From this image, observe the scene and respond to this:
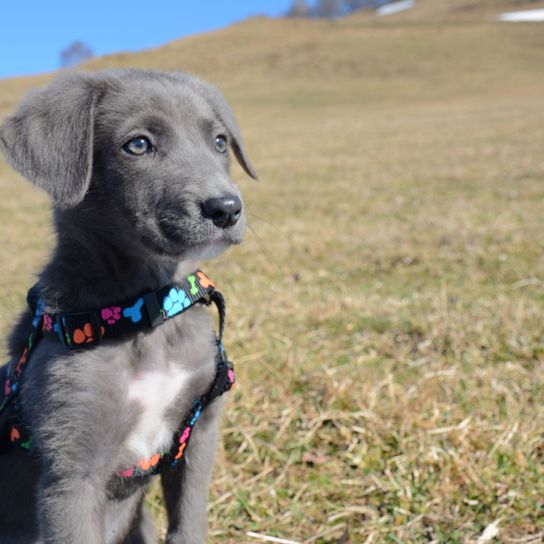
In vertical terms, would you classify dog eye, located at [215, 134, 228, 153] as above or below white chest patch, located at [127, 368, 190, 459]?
above

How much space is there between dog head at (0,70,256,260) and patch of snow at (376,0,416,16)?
81.3 m

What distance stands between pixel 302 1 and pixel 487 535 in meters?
109

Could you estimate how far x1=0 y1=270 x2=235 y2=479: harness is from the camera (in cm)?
203

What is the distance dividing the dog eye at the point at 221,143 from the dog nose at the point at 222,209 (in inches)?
20.1

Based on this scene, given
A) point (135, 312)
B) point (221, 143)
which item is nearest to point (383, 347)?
point (221, 143)

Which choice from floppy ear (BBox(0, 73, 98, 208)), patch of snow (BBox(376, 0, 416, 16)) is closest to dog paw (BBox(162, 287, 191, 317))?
floppy ear (BBox(0, 73, 98, 208))

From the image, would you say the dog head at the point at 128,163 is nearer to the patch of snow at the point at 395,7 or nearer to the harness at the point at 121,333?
the harness at the point at 121,333

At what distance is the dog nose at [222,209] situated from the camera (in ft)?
6.87

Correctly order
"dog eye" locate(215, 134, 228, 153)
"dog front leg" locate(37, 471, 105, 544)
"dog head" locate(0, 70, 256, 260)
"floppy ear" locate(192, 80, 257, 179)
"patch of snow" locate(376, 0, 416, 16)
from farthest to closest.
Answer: "patch of snow" locate(376, 0, 416, 16) → "floppy ear" locate(192, 80, 257, 179) → "dog eye" locate(215, 134, 228, 153) → "dog head" locate(0, 70, 256, 260) → "dog front leg" locate(37, 471, 105, 544)

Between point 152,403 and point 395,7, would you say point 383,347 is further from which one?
point 395,7

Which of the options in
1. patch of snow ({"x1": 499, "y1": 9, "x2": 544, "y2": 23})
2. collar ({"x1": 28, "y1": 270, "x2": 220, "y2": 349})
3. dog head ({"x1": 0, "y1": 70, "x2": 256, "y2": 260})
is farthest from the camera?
patch of snow ({"x1": 499, "y1": 9, "x2": 544, "y2": 23})

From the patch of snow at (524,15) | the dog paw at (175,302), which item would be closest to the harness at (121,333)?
the dog paw at (175,302)

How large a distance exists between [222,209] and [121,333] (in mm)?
508

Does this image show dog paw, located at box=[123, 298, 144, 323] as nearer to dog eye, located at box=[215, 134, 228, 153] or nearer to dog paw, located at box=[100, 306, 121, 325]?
dog paw, located at box=[100, 306, 121, 325]
